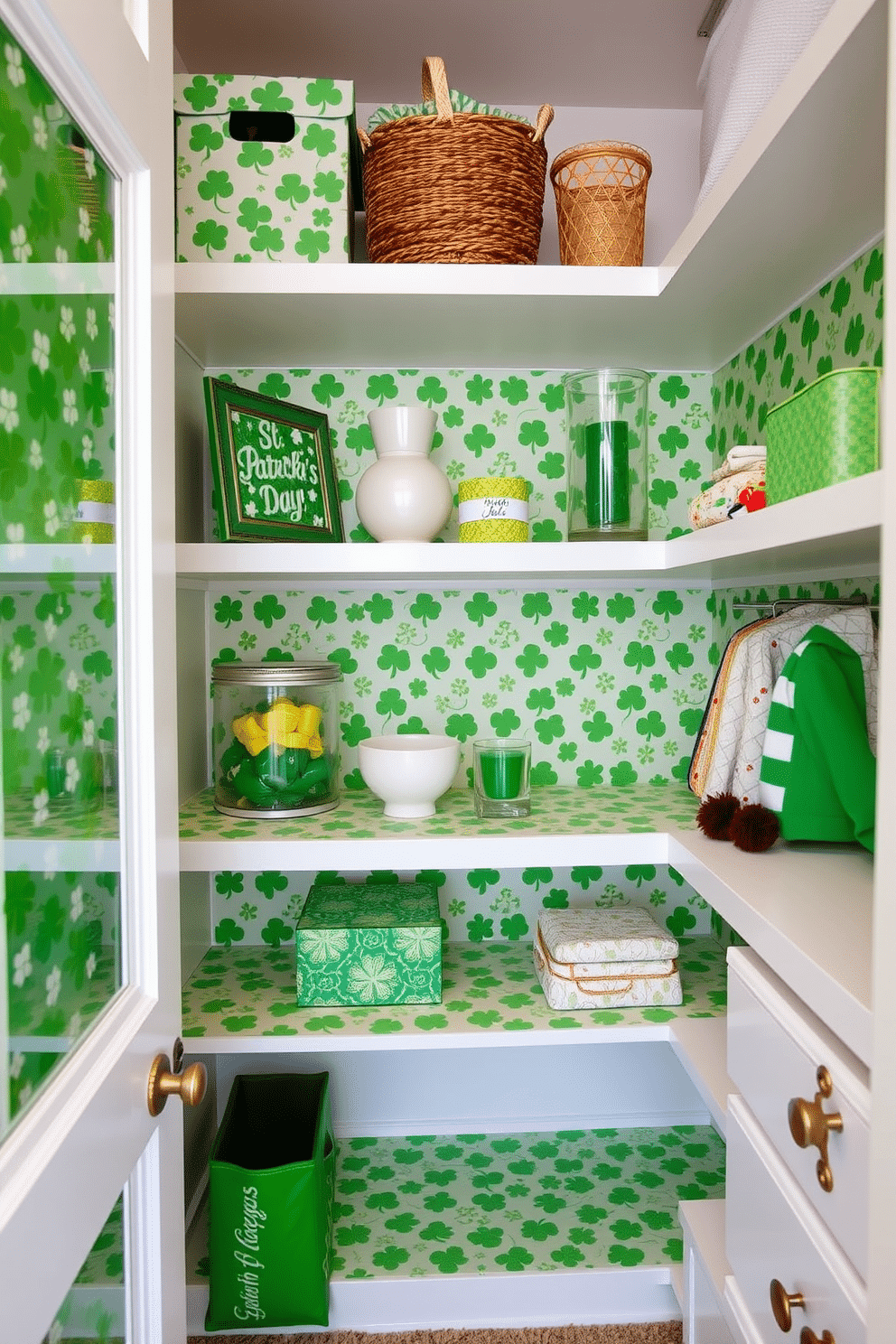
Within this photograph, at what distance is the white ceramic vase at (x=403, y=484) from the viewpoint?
1.47m

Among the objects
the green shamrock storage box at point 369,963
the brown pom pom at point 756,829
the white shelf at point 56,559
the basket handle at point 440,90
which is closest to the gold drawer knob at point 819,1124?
the brown pom pom at point 756,829

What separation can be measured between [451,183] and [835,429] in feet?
2.60

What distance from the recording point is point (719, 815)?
4.08 feet

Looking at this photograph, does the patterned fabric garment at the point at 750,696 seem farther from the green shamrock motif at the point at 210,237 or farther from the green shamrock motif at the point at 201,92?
the green shamrock motif at the point at 201,92

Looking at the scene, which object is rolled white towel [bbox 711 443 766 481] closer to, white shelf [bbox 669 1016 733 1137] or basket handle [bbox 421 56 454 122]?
basket handle [bbox 421 56 454 122]

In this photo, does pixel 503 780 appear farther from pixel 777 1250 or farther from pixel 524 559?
pixel 777 1250

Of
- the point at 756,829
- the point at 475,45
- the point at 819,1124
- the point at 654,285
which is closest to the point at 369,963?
the point at 756,829

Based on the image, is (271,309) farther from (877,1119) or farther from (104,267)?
(877,1119)

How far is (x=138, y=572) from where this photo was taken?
77cm

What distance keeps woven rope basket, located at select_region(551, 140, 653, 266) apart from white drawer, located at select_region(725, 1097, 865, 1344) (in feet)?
3.91

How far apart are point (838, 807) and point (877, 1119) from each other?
1.79 ft

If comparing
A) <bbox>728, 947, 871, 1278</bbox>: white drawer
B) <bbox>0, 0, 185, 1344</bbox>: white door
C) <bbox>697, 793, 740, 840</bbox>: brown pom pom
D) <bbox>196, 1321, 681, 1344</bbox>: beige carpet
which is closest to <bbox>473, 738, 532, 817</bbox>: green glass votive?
<bbox>697, 793, 740, 840</bbox>: brown pom pom

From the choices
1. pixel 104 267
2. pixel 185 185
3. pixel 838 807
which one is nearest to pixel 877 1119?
pixel 838 807

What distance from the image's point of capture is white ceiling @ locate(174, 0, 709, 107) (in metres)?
1.40
